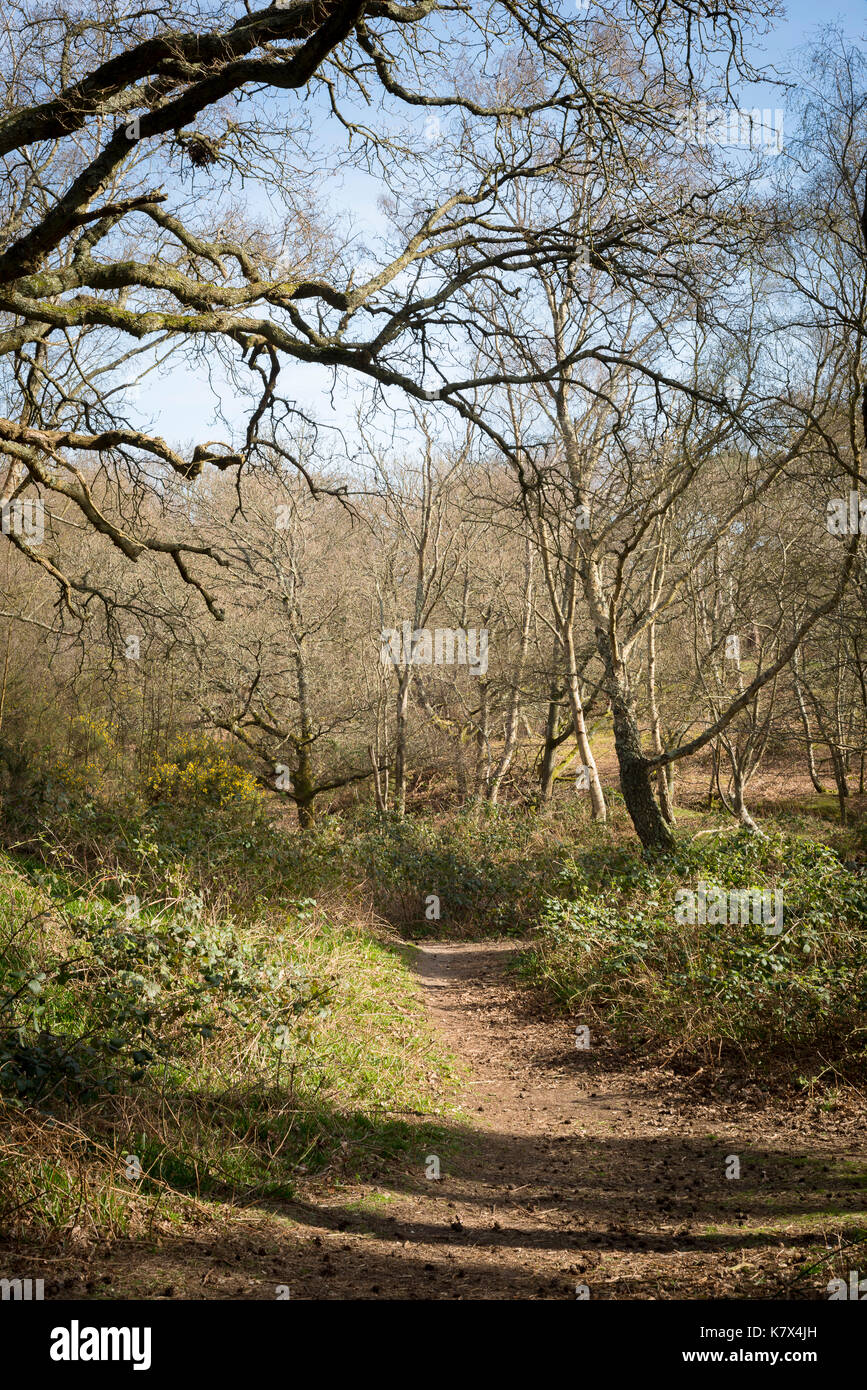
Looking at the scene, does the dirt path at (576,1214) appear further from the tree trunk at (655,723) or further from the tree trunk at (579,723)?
the tree trunk at (655,723)

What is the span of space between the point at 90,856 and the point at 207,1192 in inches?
232

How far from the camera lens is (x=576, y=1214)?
459 centimetres

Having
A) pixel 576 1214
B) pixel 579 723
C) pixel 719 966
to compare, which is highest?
pixel 579 723

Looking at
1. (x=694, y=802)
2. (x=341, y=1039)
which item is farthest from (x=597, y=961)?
(x=694, y=802)

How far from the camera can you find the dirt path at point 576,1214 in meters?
3.61

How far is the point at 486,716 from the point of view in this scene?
22.3 metres

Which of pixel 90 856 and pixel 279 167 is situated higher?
pixel 279 167

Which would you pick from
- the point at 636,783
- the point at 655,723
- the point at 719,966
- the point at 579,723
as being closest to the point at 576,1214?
the point at 719,966

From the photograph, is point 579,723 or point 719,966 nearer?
point 719,966

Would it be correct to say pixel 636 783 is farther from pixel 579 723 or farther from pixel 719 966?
pixel 719 966

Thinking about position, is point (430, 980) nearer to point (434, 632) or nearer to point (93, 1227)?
point (93, 1227)

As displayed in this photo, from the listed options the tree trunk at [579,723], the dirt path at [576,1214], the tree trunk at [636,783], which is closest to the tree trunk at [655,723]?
the tree trunk at [579,723]

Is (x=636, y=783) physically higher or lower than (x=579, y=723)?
lower

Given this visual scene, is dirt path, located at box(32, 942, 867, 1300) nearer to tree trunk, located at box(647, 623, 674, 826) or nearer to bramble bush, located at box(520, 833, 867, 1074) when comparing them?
bramble bush, located at box(520, 833, 867, 1074)
